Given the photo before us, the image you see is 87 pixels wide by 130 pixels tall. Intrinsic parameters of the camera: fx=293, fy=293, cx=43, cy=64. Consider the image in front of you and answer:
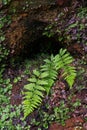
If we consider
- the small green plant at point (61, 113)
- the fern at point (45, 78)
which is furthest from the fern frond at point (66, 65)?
the small green plant at point (61, 113)

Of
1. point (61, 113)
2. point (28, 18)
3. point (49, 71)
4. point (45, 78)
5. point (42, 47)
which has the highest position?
point (28, 18)

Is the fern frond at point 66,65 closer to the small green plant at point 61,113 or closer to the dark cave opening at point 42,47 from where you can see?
the dark cave opening at point 42,47

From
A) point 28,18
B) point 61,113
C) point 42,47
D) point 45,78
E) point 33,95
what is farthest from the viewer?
point 42,47

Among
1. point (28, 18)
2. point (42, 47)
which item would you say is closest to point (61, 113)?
point (42, 47)

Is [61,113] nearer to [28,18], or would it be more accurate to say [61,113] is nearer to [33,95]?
[33,95]

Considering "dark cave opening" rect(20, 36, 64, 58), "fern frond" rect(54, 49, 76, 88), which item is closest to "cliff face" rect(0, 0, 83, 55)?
"dark cave opening" rect(20, 36, 64, 58)

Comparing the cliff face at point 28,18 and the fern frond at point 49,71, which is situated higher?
the cliff face at point 28,18

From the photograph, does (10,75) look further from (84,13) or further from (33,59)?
(84,13)

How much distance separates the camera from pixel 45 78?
5207mm

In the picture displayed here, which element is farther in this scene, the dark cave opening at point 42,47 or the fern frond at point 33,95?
the dark cave opening at point 42,47

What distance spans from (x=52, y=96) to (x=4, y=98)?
2.98 feet

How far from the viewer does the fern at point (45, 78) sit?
193 inches

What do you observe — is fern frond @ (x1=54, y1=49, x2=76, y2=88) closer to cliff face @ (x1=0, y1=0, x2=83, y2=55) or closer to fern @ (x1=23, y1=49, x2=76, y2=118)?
fern @ (x1=23, y1=49, x2=76, y2=118)

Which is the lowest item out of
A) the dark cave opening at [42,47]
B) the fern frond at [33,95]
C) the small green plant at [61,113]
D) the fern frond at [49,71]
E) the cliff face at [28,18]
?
the small green plant at [61,113]
